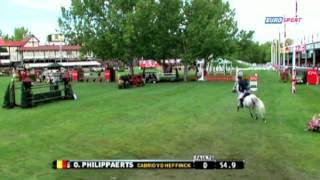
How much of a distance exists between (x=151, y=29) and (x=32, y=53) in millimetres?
122616

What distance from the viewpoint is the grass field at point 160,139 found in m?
11.2

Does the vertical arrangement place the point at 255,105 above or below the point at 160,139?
above

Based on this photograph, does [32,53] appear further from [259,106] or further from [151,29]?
[259,106]

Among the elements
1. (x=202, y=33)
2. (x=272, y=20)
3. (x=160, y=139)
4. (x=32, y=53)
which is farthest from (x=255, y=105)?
(x=32, y=53)

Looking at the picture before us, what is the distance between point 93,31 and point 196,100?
3403 cm

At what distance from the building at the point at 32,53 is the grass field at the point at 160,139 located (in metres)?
143

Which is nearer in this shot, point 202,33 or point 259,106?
point 259,106

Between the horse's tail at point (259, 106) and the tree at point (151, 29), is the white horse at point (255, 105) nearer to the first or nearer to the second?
the horse's tail at point (259, 106)

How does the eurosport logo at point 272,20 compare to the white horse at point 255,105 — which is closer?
the white horse at point 255,105

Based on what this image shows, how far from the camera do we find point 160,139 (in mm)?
15711
